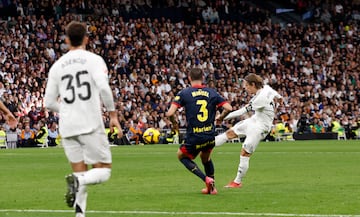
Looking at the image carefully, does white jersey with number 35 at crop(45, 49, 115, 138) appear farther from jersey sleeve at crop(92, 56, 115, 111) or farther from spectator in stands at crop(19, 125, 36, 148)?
spectator in stands at crop(19, 125, 36, 148)

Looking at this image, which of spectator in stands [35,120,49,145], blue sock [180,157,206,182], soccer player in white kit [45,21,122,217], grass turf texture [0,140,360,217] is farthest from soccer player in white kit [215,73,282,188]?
spectator in stands [35,120,49,145]

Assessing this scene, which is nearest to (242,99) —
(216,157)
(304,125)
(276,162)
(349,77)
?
(304,125)

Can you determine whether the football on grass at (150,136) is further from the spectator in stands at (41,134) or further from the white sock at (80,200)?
the white sock at (80,200)

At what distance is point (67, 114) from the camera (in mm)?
10609

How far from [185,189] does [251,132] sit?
1914 millimetres

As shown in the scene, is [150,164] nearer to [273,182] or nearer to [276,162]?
[276,162]

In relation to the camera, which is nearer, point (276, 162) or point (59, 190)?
point (59, 190)

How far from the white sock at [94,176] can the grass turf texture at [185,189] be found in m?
2.16

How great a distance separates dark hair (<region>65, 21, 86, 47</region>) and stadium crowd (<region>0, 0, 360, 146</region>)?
31.8m

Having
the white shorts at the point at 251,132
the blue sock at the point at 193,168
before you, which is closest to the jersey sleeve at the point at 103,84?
the blue sock at the point at 193,168

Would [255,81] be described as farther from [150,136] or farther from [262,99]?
[150,136]

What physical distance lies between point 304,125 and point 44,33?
1503 centimetres

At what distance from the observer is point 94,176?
1056 cm

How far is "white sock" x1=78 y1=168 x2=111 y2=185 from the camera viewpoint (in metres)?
10.5
